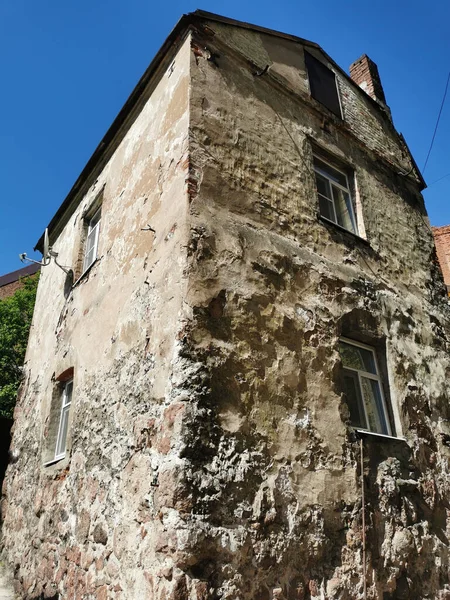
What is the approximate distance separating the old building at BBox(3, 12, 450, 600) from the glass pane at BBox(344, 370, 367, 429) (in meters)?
0.02

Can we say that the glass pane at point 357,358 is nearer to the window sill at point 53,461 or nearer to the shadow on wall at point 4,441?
the window sill at point 53,461

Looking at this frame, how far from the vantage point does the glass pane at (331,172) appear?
6759mm

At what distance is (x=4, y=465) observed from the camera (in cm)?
888

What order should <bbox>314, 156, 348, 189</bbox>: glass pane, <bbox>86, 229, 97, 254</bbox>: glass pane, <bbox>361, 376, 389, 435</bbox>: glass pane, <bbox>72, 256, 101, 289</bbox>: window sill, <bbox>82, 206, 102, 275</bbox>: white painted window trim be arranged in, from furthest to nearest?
<bbox>86, 229, 97, 254</bbox>: glass pane
<bbox>82, 206, 102, 275</bbox>: white painted window trim
<bbox>314, 156, 348, 189</bbox>: glass pane
<bbox>72, 256, 101, 289</bbox>: window sill
<bbox>361, 376, 389, 435</bbox>: glass pane

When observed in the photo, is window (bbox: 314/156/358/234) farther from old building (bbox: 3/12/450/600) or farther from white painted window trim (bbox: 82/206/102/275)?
white painted window trim (bbox: 82/206/102/275)

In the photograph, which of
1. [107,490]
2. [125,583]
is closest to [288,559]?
→ [125,583]

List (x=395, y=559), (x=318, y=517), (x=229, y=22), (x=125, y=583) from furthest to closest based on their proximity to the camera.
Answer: (x=229, y=22)
(x=395, y=559)
(x=318, y=517)
(x=125, y=583)

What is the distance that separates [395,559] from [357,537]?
0.55 meters

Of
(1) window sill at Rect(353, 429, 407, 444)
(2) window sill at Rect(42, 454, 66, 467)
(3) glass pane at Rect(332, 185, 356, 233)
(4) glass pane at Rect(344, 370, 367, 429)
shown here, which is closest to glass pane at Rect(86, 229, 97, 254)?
(2) window sill at Rect(42, 454, 66, 467)

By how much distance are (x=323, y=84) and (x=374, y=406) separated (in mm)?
5313

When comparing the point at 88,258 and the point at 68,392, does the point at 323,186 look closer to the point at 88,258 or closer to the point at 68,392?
the point at 88,258

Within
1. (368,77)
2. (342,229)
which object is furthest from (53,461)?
(368,77)

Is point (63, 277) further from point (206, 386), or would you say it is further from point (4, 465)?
point (206, 386)

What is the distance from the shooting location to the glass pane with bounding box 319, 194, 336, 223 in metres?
6.42
